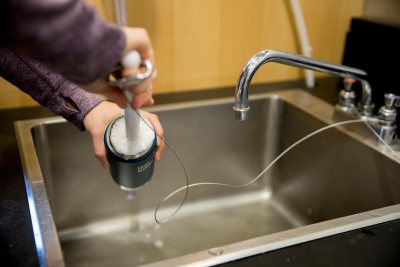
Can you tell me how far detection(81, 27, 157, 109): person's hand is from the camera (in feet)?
1.40

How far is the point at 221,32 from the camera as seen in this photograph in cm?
102

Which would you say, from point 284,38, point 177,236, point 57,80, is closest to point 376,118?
point 284,38

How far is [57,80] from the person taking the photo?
2.19 feet


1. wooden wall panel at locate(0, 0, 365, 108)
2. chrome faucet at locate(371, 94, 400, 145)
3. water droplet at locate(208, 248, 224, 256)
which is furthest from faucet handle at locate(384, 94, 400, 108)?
water droplet at locate(208, 248, 224, 256)

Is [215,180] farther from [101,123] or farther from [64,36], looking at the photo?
[64,36]

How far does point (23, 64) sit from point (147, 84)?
281mm

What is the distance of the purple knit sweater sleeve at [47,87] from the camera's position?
25.4 inches

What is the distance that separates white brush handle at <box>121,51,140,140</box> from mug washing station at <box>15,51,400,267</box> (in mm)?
206

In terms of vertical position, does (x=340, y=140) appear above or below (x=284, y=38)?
below

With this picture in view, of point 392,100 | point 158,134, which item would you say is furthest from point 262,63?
point 392,100

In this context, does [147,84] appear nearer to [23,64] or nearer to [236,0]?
[23,64]

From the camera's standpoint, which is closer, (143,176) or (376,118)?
(143,176)

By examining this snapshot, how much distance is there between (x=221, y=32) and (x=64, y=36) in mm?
678

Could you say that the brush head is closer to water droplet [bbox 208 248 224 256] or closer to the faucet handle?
water droplet [bbox 208 248 224 256]
